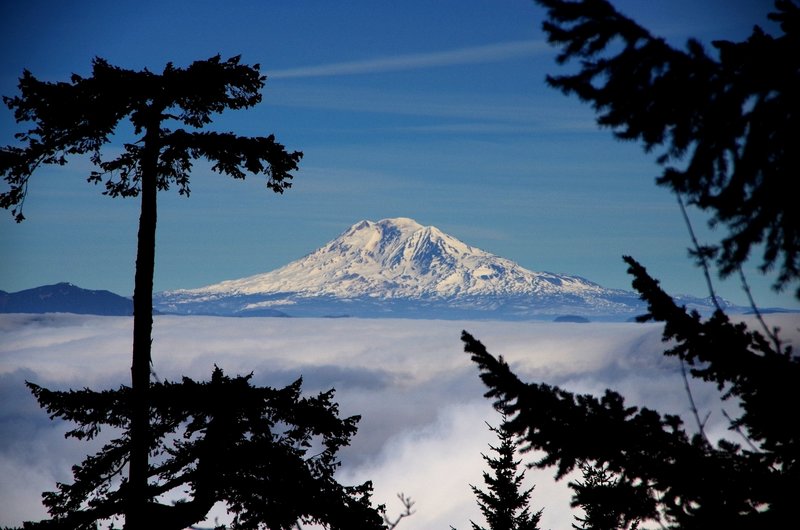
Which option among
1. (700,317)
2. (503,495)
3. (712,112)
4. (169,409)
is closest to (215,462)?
(169,409)

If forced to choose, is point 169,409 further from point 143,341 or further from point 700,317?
point 700,317

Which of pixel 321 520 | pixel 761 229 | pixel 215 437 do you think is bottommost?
pixel 321 520

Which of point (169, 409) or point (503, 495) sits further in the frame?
point (503, 495)

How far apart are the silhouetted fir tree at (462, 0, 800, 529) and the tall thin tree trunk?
839cm

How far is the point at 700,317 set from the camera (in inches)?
222

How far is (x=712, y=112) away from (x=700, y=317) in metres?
2.03

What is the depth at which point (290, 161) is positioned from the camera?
44.2 feet

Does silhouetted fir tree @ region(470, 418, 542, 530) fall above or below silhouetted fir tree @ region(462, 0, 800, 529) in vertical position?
below

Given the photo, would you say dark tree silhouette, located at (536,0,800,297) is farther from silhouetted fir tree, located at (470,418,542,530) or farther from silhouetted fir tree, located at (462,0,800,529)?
silhouetted fir tree, located at (470,418,542,530)

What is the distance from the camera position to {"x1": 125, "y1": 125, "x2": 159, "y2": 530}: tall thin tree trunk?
11.6 metres

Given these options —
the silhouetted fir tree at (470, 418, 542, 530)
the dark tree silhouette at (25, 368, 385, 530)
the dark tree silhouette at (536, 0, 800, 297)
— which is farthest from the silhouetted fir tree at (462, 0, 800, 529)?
the silhouetted fir tree at (470, 418, 542, 530)

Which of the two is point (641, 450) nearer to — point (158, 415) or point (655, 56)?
point (655, 56)

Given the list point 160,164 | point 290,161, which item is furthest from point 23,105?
point 290,161

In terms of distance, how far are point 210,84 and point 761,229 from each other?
1065 cm
